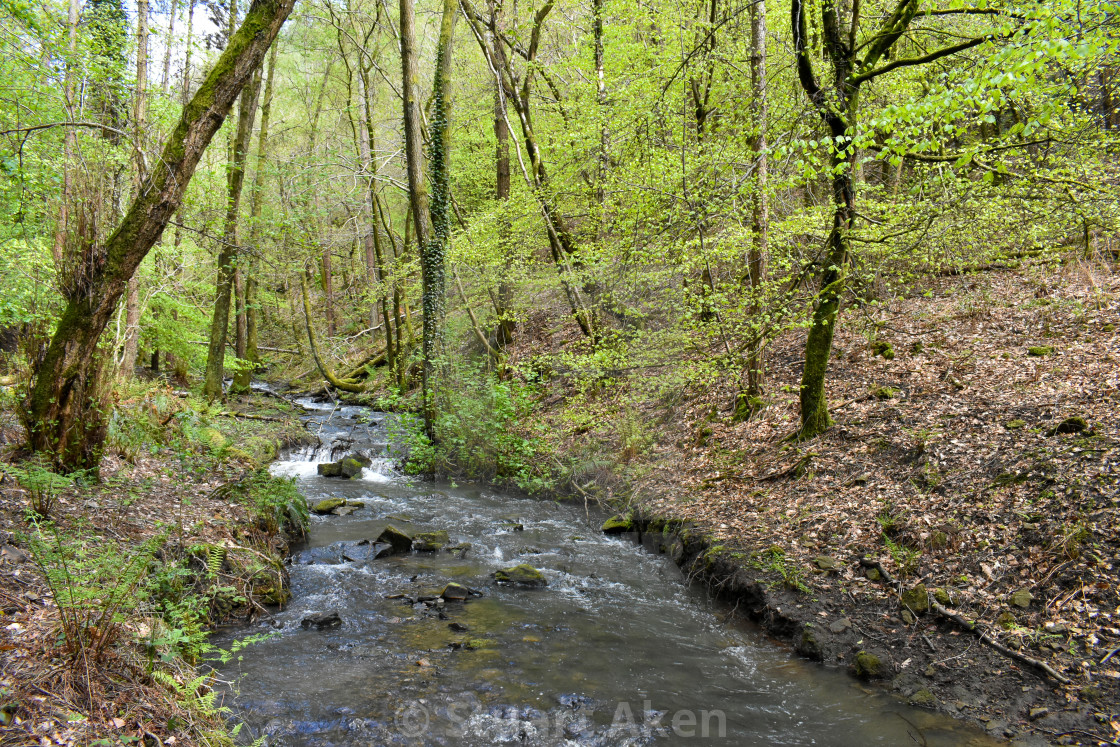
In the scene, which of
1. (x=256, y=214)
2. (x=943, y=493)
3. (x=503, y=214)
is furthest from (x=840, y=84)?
(x=256, y=214)

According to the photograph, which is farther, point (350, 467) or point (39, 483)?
point (350, 467)

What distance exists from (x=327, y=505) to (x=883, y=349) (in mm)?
9695

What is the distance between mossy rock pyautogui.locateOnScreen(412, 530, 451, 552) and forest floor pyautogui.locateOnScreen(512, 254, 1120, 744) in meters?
2.94

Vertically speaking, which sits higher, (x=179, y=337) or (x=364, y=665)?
(x=179, y=337)

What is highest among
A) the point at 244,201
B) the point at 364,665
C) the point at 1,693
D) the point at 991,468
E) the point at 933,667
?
the point at 244,201

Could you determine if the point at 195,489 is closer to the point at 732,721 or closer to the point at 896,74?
the point at 732,721

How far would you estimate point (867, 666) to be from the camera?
4973 mm

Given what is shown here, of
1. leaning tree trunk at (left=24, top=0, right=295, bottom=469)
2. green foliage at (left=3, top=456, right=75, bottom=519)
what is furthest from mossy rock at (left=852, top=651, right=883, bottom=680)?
leaning tree trunk at (left=24, top=0, right=295, bottom=469)

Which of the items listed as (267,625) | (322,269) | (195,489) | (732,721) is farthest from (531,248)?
(322,269)

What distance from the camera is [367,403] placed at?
1934 cm

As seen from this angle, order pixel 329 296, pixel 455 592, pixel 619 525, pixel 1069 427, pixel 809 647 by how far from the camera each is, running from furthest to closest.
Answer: pixel 329 296, pixel 619 525, pixel 455 592, pixel 1069 427, pixel 809 647

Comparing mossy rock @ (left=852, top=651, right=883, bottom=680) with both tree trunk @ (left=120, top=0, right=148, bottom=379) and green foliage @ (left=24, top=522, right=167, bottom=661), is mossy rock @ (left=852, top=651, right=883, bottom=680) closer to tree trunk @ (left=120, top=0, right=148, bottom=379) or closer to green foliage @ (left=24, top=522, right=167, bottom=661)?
green foliage @ (left=24, top=522, right=167, bottom=661)

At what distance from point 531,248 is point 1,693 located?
42.4 feet

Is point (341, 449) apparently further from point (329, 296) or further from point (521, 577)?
point (329, 296)
